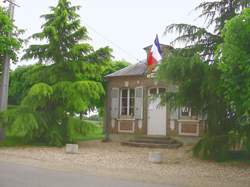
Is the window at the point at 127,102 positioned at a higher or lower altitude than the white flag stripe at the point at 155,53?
lower

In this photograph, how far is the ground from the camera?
8.24 metres

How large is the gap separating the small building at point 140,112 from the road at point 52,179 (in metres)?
8.84

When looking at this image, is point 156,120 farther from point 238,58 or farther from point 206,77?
point 238,58

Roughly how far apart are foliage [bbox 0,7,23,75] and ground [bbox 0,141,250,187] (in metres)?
4.74

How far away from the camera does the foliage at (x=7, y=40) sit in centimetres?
1538

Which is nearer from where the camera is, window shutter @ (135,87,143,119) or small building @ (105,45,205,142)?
small building @ (105,45,205,142)

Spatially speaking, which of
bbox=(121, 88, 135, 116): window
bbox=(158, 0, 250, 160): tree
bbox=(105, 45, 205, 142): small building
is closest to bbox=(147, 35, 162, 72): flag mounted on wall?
bbox=(105, 45, 205, 142): small building

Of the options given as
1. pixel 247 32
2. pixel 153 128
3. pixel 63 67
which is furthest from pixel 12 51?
pixel 247 32

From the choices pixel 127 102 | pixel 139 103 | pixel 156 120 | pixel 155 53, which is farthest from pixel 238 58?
pixel 127 102

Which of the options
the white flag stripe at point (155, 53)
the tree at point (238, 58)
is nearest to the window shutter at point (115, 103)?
Answer: the white flag stripe at point (155, 53)

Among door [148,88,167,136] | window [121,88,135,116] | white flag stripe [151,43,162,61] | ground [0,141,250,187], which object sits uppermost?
white flag stripe [151,43,162,61]

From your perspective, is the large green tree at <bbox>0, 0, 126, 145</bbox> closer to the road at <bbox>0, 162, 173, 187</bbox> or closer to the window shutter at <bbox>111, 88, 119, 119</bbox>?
the window shutter at <bbox>111, 88, 119, 119</bbox>

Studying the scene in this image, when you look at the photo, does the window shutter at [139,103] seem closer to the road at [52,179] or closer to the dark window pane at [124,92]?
the dark window pane at [124,92]

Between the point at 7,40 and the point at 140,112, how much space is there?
7395 mm
